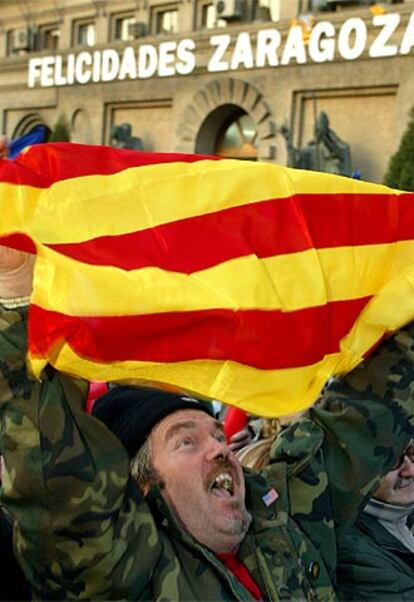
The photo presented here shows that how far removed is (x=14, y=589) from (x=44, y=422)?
2.06ft

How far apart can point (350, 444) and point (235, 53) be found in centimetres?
1853

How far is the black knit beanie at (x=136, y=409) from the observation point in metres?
2.61

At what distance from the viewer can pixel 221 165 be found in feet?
9.09

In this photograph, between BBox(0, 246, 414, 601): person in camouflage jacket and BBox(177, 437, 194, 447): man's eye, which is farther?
BBox(177, 437, 194, 447): man's eye

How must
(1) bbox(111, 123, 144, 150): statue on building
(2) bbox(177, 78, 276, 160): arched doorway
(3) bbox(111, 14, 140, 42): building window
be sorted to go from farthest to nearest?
(3) bbox(111, 14, 140, 42): building window → (1) bbox(111, 123, 144, 150): statue on building → (2) bbox(177, 78, 276, 160): arched doorway

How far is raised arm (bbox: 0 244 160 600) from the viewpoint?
2.10 m

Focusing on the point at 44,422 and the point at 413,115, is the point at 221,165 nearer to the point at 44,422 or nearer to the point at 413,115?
the point at 44,422

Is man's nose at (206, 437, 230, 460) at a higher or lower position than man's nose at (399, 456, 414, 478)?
higher

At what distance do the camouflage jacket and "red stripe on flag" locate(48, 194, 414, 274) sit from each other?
31 centimetres

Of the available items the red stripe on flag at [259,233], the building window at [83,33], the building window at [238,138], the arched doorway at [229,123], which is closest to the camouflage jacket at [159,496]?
the red stripe on flag at [259,233]

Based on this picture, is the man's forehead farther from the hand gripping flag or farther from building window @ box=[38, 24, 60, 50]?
building window @ box=[38, 24, 60, 50]

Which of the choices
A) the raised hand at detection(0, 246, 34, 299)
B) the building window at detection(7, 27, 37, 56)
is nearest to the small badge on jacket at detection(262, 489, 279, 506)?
the raised hand at detection(0, 246, 34, 299)

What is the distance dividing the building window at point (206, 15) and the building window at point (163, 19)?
100 cm

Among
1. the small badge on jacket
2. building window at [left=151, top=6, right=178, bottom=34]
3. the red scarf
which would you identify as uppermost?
building window at [left=151, top=6, right=178, bottom=34]
